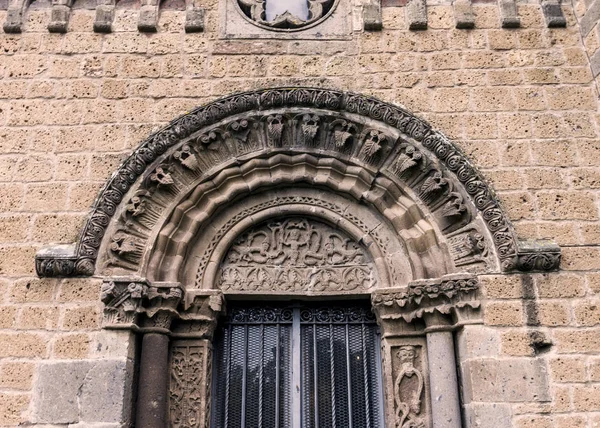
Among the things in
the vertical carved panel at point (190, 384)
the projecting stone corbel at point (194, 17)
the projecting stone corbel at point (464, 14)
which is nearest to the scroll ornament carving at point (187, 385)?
the vertical carved panel at point (190, 384)

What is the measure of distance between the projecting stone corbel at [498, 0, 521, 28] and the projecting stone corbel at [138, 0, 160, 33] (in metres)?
3.47

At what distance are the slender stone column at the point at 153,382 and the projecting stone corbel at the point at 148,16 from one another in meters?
3.02

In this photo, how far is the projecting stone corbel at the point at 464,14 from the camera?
235 inches

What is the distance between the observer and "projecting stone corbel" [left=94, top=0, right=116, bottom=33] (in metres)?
5.98

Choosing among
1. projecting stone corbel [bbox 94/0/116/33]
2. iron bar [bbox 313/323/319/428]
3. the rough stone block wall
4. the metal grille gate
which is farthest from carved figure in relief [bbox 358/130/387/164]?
projecting stone corbel [bbox 94/0/116/33]

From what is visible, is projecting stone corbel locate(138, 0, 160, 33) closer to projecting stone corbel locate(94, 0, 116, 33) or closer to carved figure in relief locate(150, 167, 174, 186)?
projecting stone corbel locate(94, 0, 116, 33)

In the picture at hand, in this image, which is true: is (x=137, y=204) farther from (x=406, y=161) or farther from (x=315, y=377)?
(x=406, y=161)

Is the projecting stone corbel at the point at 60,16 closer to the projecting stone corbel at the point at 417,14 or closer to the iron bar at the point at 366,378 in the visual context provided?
the projecting stone corbel at the point at 417,14

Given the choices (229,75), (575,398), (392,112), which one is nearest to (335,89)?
(392,112)

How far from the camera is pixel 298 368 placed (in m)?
5.47

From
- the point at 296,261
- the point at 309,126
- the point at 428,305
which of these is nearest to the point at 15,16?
the point at 309,126

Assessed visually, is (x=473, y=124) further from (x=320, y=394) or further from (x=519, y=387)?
(x=320, y=394)

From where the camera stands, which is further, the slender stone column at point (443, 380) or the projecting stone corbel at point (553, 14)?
the projecting stone corbel at point (553, 14)

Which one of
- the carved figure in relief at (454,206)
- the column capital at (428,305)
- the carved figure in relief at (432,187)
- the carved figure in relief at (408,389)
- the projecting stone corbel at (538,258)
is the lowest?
the carved figure in relief at (408,389)
